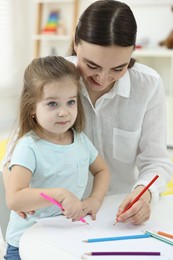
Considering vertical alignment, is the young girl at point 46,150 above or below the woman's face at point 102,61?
below

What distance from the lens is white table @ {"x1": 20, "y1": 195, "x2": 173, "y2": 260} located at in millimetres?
912

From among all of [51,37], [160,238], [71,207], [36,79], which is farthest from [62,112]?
[51,37]

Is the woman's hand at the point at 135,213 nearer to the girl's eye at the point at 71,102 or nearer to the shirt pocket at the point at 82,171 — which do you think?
the shirt pocket at the point at 82,171

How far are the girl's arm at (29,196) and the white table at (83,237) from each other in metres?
0.05

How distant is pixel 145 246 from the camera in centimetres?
96

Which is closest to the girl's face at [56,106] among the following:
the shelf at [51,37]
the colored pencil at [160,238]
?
the colored pencil at [160,238]

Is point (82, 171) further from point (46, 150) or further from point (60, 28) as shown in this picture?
point (60, 28)

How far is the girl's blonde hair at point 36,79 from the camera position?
46.2 inches

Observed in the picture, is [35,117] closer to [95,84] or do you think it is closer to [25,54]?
[95,84]

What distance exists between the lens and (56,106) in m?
1.15

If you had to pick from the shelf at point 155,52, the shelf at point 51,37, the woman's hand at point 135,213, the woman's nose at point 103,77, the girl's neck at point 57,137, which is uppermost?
the woman's nose at point 103,77

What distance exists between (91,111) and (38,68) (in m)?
0.38

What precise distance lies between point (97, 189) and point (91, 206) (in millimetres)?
90

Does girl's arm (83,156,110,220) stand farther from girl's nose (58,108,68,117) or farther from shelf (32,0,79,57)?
shelf (32,0,79,57)
